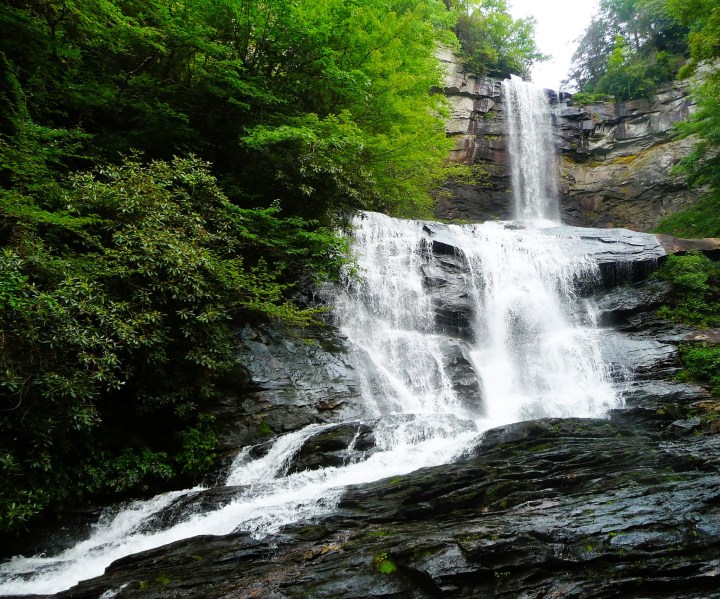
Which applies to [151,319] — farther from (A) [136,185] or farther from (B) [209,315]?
(A) [136,185]

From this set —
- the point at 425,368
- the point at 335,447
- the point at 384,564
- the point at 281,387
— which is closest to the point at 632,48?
the point at 425,368

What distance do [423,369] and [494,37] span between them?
26.7 meters

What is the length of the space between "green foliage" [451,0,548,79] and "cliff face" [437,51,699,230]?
2258 mm

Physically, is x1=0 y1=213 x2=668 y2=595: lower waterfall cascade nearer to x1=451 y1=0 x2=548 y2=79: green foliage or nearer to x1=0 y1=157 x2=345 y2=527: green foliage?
x1=0 y1=157 x2=345 y2=527: green foliage

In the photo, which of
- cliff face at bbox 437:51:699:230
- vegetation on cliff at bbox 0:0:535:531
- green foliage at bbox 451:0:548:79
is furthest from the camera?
green foliage at bbox 451:0:548:79

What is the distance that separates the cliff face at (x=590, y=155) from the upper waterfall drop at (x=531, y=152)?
1.54 feet

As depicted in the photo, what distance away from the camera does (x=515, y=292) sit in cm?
1383

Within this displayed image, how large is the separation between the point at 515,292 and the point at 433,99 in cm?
789

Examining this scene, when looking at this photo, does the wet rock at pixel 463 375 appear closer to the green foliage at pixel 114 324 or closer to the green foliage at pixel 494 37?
the green foliage at pixel 114 324

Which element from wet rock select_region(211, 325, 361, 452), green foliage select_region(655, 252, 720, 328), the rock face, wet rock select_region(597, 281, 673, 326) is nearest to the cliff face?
green foliage select_region(655, 252, 720, 328)

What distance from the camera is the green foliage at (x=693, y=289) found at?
40.7 feet

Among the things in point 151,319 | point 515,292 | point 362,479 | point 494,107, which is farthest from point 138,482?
point 494,107

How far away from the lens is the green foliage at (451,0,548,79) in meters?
27.2

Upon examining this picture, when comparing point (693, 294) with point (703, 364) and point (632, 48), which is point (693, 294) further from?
point (632, 48)
